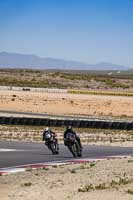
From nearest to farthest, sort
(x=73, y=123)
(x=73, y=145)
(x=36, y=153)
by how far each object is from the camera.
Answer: (x=73, y=145)
(x=36, y=153)
(x=73, y=123)

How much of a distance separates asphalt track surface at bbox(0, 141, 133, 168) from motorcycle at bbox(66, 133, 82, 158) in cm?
27

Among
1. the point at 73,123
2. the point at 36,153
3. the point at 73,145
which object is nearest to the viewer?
the point at 73,145

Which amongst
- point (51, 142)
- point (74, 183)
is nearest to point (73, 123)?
point (51, 142)

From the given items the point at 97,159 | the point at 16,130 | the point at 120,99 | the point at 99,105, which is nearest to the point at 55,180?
the point at 97,159

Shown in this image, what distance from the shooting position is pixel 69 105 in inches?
2808

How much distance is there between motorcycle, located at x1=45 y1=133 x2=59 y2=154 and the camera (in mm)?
25312

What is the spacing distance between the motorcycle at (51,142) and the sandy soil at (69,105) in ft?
110

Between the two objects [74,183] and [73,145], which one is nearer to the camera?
[74,183]

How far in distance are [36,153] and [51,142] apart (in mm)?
1011

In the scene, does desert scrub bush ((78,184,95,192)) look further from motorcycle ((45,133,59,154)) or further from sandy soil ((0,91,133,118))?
sandy soil ((0,91,133,118))

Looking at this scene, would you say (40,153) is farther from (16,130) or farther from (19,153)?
(16,130)

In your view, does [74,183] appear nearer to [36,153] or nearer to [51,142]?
[51,142]

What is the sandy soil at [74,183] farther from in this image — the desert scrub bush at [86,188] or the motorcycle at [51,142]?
the motorcycle at [51,142]

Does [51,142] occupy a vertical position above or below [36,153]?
above
